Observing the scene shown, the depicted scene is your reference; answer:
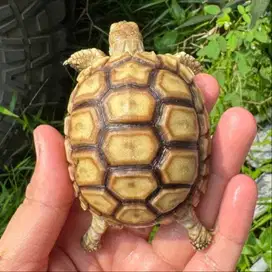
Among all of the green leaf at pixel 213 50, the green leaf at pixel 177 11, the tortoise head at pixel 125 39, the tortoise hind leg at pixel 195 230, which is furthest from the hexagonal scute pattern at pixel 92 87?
the green leaf at pixel 177 11

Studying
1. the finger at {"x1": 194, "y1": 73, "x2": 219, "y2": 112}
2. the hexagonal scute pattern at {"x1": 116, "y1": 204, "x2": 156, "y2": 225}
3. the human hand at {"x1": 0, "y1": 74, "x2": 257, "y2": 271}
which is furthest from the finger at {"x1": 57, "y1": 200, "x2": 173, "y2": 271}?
the finger at {"x1": 194, "y1": 73, "x2": 219, "y2": 112}

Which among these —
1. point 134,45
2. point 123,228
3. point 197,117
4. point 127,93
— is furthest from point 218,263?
point 134,45

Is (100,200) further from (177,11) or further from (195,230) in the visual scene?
(177,11)

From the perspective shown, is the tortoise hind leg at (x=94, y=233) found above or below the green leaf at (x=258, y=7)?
below

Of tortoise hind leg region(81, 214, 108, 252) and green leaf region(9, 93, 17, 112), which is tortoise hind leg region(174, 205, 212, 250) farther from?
green leaf region(9, 93, 17, 112)

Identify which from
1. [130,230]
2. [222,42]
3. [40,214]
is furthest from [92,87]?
[222,42]

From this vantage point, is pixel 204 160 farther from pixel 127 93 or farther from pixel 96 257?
pixel 96 257

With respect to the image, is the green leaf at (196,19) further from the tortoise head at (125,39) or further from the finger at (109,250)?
the finger at (109,250)
